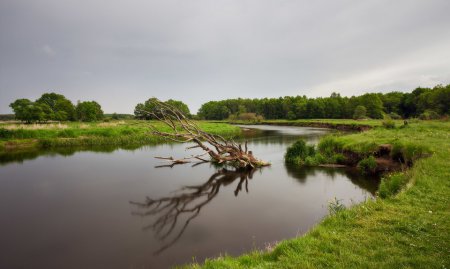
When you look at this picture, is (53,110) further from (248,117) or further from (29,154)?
(29,154)

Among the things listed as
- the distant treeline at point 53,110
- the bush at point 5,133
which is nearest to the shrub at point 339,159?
the bush at point 5,133

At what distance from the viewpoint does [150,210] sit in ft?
34.7

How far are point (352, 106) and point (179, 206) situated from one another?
102m

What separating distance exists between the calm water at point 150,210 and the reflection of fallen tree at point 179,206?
0.04m

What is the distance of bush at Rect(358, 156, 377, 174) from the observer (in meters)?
15.3

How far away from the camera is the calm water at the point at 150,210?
7336mm

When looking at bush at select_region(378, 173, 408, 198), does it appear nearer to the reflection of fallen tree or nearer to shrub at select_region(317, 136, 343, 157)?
the reflection of fallen tree

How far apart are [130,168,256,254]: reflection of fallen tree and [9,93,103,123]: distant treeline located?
217ft

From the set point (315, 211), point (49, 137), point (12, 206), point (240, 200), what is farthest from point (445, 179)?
point (49, 137)

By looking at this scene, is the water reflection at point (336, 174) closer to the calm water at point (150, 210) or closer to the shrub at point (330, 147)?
the calm water at point (150, 210)

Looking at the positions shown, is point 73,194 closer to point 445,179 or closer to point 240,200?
point 240,200

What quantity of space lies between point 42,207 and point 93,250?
5221 mm

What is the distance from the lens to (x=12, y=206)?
10.9 meters

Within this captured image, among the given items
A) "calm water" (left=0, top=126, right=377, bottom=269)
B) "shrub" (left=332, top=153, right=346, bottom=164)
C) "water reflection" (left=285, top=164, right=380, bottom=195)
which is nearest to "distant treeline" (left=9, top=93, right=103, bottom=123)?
"calm water" (left=0, top=126, right=377, bottom=269)
